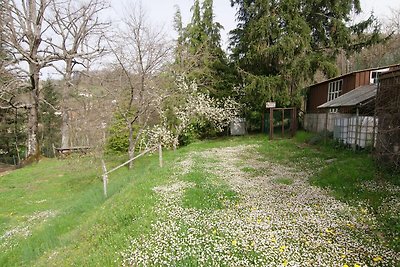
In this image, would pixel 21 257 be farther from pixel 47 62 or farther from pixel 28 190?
pixel 47 62

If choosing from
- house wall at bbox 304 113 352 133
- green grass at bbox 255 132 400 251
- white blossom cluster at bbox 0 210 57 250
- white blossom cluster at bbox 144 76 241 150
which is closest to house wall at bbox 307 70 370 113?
house wall at bbox 304 113 352 133

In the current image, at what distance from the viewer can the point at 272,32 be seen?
20891 millimetres

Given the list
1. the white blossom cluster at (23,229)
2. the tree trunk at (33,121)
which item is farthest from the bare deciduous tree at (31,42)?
the white blossom cluster at (23,229)

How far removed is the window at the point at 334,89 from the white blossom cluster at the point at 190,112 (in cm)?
702

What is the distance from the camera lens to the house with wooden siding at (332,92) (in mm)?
16184

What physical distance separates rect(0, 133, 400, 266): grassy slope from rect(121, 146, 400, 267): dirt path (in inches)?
15.2

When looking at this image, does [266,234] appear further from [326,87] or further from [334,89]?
[326,87]

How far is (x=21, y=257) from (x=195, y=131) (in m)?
17.5

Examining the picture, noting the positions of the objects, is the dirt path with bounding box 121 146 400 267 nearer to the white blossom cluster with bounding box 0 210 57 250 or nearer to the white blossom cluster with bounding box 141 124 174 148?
the white blossom cluster with bounding box 0 210 57 250

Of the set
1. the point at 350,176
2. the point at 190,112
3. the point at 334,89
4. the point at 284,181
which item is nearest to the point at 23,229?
the point at 284,181

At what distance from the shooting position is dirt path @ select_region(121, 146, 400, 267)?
14.3ft

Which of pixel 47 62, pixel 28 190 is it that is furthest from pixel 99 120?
pixel 28 190

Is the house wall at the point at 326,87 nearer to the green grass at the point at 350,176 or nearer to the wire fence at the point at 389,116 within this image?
Answer: the green grass at the point at 350,176

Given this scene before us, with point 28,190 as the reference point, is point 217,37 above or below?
above
